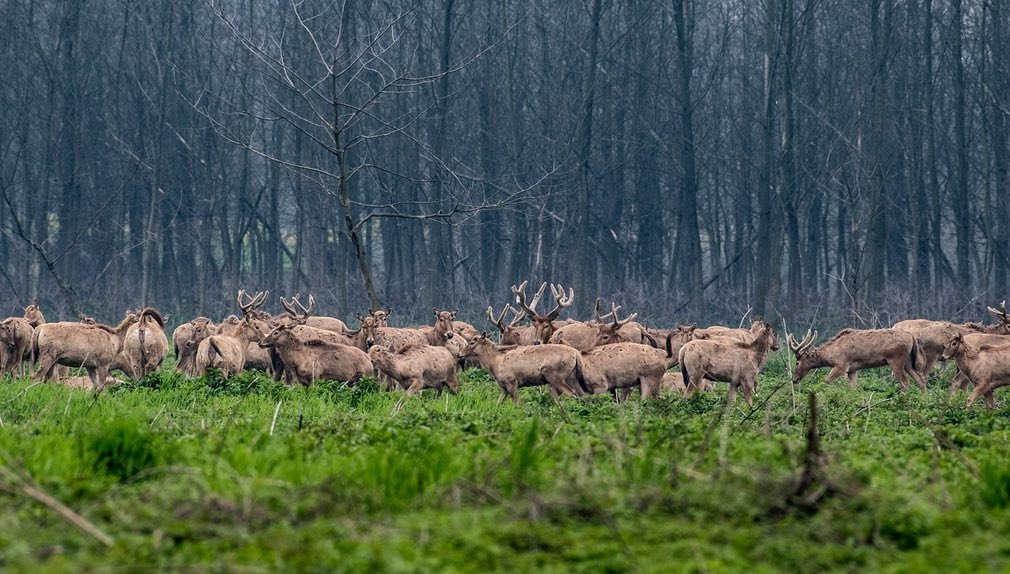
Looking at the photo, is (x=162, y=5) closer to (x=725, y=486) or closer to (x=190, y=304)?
(x=190, y=304)

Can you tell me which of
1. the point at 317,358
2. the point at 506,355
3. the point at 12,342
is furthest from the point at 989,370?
the point at 12,342

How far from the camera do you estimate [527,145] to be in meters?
42.9

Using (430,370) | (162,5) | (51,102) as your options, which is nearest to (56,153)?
(51,102)

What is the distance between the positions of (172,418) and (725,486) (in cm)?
671

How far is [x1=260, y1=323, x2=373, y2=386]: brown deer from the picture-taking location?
53.2ft

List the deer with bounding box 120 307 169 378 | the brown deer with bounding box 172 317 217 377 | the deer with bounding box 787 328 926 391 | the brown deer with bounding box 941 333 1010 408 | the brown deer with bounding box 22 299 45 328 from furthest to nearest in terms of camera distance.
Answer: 1. the brown deer with bounding box 22 299 45 328
2. the deer with bounding box 787 328 926 391
3. the brown deer with bounding box 172 317 217 377
4. the deer with bounding box 120 307 169 378
5. the brown deer with bounding box 941 333 1010 408

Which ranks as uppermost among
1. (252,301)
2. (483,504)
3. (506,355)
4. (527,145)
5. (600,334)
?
(527,145)

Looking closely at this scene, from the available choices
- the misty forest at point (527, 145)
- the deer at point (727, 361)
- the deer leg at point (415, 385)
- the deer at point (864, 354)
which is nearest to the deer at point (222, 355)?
the deer leg at point (415, 385)

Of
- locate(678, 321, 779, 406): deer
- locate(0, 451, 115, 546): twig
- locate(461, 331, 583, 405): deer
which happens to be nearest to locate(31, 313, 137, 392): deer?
locate(461, 331, 583, 405): deer

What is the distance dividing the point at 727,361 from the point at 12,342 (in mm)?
10400

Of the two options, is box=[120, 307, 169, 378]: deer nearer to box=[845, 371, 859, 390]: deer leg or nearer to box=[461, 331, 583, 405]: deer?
box=[461, 331, 583, 405]: deer

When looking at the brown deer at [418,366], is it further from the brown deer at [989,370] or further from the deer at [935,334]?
the deer at [935,334]

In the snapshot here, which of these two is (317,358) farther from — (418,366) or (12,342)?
(12,342)

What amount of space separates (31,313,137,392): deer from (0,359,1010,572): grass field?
748cm
